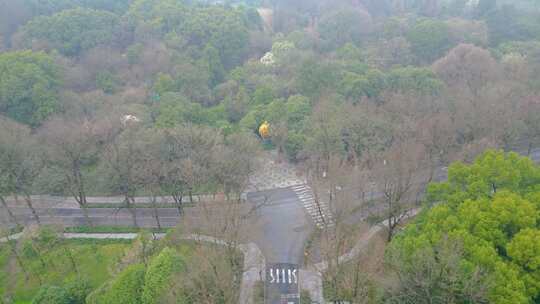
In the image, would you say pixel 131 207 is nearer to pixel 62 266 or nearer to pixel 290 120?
pixel 62 266

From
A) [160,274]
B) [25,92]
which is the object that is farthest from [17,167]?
[160,274]

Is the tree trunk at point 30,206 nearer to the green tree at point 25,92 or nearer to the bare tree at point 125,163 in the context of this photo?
the bare tree at point 125,163

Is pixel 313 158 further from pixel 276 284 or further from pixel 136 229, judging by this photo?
pixel 136 229

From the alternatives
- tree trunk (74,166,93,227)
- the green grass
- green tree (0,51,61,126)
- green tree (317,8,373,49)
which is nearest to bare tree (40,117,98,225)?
tree trunk (74,166,93,227)

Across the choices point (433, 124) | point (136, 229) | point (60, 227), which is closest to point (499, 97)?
point (433, 124)

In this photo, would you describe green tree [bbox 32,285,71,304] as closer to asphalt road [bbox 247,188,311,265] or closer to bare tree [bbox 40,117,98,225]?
bare tree [bbox 40,117,98,225]
